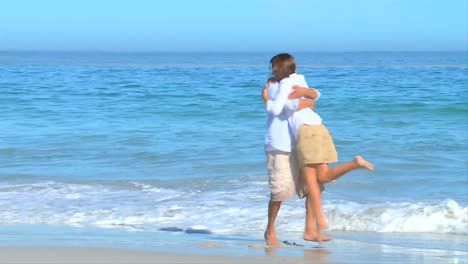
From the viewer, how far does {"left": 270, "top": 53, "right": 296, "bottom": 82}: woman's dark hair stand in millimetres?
5891

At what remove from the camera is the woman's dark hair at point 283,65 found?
19.3 ft

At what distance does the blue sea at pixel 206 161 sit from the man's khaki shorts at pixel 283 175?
111cm

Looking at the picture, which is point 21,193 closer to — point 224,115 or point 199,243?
point 199,243

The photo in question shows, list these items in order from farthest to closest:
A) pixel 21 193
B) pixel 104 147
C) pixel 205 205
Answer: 1. pixel 104 147
2. pixel 21 193
3. pixel 205 205

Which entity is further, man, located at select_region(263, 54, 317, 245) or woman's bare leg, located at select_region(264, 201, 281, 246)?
woman's bare leg, located at select_region(264, 201, 281, 246)

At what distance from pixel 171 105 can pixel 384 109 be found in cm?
461

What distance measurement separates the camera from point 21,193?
903 cm

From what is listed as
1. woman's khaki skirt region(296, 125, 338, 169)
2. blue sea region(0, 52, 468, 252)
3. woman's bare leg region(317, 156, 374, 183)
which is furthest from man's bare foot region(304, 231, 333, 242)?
blue sea region(0, 52, 468, 252)

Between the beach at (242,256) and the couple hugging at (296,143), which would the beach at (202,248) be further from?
the couple hugging at (296,143)

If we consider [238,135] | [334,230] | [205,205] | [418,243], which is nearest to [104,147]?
[238,135]

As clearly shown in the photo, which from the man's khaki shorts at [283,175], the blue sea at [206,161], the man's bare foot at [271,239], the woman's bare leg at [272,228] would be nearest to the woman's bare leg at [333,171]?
the man's khaki shorts at [283,175]

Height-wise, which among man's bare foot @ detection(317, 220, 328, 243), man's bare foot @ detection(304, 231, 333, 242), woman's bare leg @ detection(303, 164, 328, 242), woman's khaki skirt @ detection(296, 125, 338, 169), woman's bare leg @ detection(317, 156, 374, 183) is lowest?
man's bare foot @ detection(304, 231, 333, 242)

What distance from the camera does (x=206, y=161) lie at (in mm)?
11234

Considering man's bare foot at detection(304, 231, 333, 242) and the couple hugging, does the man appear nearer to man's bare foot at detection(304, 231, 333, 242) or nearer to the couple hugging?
the couple hugging
